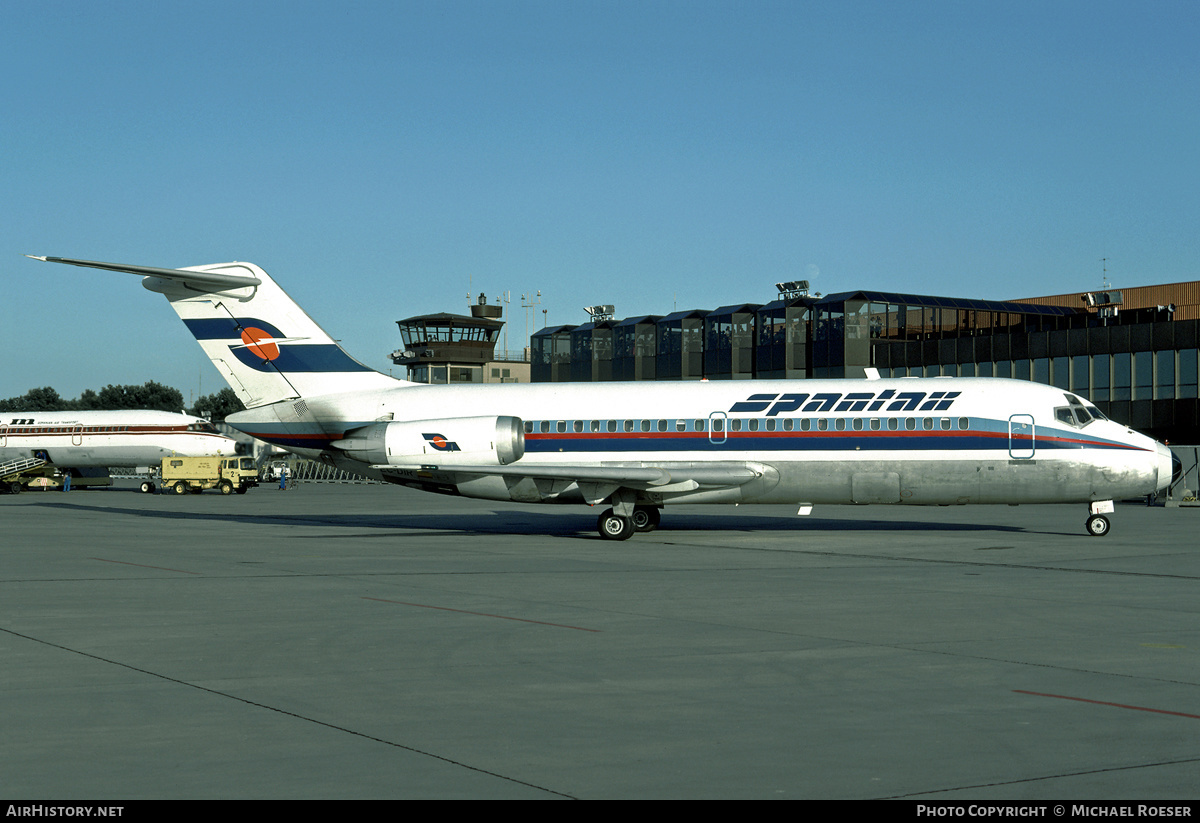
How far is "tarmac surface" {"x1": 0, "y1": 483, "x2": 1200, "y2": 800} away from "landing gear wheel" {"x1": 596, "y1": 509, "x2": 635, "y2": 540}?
5616mm

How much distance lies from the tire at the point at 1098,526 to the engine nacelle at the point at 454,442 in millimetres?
14652

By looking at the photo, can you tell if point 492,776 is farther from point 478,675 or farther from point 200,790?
point 478,675

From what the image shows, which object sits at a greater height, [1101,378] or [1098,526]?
[1101,378]

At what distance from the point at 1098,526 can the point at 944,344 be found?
136ft

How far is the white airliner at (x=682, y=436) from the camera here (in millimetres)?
28188


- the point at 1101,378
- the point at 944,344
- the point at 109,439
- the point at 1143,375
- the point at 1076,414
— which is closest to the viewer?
the point at 1076,414

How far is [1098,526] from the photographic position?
94.6 feet

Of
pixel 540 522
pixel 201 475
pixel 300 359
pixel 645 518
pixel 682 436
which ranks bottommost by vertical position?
pixel 540 522

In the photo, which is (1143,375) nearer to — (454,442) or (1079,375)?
(1079,375)

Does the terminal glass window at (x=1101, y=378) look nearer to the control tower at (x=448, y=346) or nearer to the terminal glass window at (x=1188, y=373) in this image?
the terminal glass window at (x=1188, y=373)

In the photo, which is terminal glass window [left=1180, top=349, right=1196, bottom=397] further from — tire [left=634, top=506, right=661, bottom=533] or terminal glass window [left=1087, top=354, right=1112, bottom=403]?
tire [left=634, top=506, right=661, bottom=533]

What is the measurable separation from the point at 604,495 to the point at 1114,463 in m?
12.6

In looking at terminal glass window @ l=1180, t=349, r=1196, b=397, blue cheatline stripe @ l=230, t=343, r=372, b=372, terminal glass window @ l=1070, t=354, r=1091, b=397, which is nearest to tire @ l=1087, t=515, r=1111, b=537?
blue cheatline stripe @ l=230, t=343, r=372, b=372

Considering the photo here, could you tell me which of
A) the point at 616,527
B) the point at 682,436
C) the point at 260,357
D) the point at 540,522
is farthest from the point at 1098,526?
the point at 260,357
